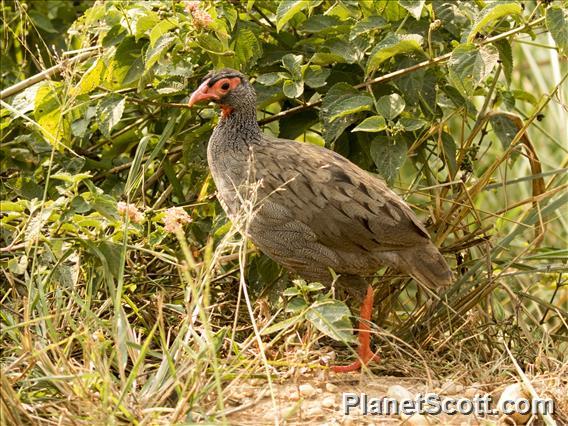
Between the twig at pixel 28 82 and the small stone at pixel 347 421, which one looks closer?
the small stone at pixel 347 421

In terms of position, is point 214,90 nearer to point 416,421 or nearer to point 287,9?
point 287,9

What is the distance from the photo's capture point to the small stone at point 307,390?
382cm

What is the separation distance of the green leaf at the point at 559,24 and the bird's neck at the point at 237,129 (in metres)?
1.32

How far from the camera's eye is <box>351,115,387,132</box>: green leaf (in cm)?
439

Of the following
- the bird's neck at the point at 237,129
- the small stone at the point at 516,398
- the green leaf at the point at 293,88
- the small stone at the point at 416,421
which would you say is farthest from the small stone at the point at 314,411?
the green leaf at the point at 293,88

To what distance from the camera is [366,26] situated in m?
4.55

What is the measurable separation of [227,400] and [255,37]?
1.81 metres

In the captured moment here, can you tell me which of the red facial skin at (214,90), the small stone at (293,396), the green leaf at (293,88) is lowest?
the small stone at (293,396)

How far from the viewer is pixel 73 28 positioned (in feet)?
16.7

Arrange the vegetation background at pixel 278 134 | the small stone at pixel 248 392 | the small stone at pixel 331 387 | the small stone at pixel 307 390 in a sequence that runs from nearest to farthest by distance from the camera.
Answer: the small stone at pixel 248 392
the small stone at pixel 307 390
the small stone at pixel 331 387
the vegetation background at pixel 278 134


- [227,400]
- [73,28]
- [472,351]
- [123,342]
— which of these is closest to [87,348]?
[123,342]

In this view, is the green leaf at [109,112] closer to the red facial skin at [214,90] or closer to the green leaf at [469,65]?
the red facial skin at [214,90]

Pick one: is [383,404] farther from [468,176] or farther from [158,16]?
[158,16]

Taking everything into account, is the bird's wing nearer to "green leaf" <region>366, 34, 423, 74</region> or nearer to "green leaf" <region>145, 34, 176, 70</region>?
"green leaf" <region>366, 34, 423, 74</region>
